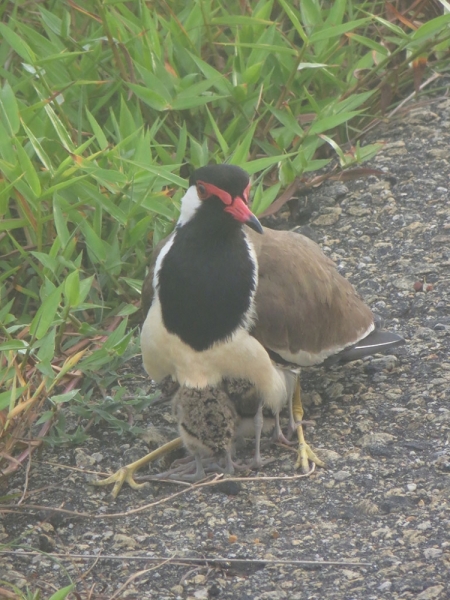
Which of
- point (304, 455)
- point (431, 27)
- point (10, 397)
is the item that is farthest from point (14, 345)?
point (431, 27)

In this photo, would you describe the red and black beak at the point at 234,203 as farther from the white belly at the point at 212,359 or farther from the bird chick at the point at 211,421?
the bird chick at the point at 211,421

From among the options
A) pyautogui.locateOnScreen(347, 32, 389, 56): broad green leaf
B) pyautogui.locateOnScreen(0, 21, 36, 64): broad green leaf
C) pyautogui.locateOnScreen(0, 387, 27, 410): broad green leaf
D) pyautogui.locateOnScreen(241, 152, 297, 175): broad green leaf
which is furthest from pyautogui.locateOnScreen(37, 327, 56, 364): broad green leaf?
pyautogui.locateOnScreen(347, 32, 389, 56): broad green leaf

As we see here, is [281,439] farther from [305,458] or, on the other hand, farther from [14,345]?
[14,345]

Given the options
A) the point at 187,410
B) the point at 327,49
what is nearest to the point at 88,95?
the point at 327,49

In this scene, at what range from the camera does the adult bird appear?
12.5 feet

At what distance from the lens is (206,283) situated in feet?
12.6

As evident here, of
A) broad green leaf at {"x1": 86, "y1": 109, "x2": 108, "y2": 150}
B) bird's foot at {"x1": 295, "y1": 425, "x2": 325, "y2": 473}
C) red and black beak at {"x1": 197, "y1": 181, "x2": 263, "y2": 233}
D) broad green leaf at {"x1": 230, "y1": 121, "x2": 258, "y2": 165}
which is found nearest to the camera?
red and black beak at {"x1": 197, "y1": 181, "x2": 263, "y2": 233}

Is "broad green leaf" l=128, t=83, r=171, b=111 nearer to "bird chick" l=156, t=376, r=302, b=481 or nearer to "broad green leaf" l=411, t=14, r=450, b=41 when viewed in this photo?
"broad green leaf" l=411, t=14, r=450, b=41

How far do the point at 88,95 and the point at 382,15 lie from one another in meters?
1.79

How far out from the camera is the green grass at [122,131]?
13.2 feet

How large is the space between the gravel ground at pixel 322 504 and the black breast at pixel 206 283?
1.76 ft

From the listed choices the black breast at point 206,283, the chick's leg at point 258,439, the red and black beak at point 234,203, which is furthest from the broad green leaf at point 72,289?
the chick's leg at point 258,439

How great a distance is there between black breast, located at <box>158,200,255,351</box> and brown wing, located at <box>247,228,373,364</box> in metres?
0.10

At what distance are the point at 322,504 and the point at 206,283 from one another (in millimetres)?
842
